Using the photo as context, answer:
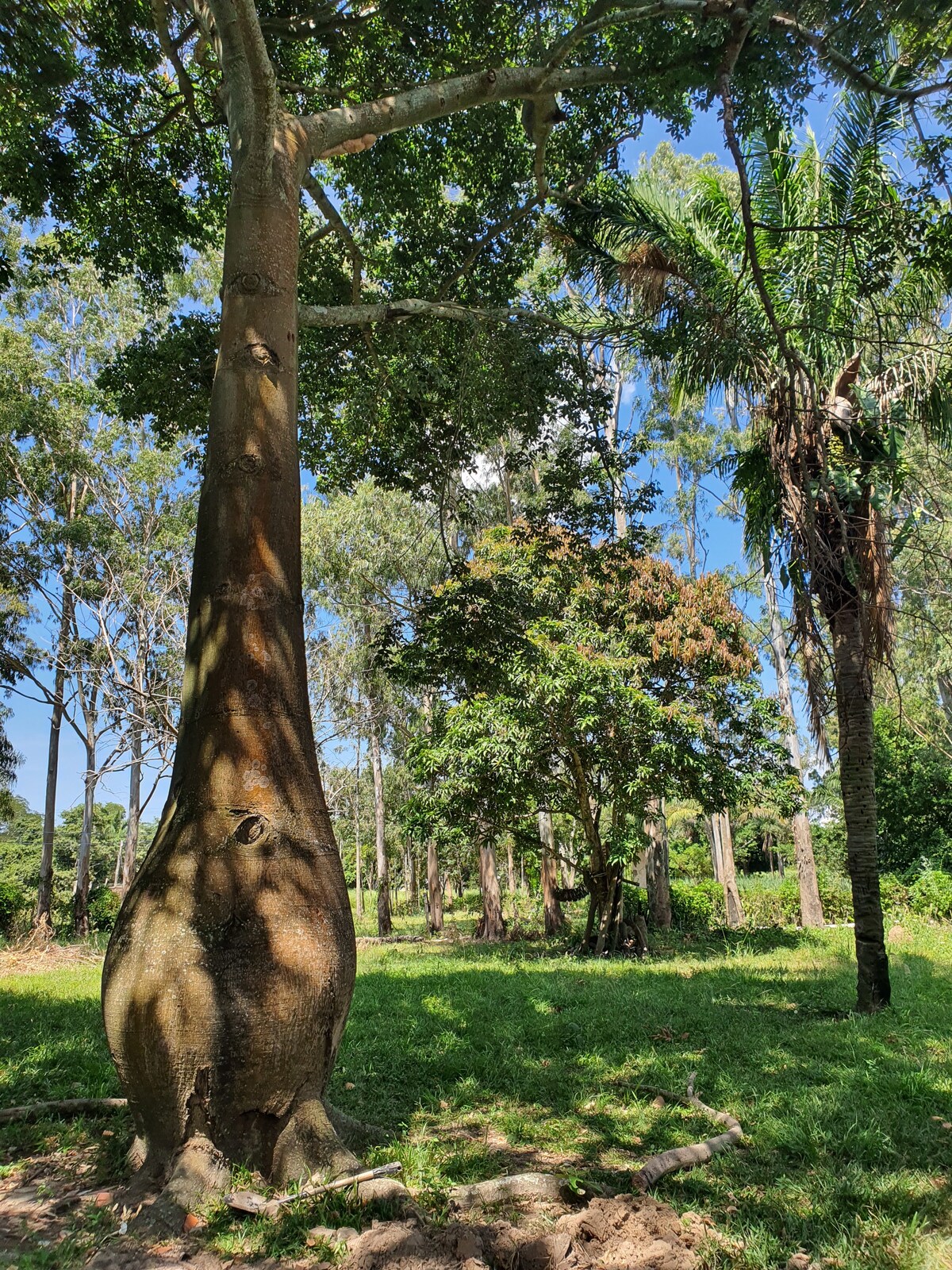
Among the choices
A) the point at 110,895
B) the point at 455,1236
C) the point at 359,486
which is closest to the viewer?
the point at 455,1236

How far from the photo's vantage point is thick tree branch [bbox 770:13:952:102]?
2.63m

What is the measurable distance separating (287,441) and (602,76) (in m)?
3.54

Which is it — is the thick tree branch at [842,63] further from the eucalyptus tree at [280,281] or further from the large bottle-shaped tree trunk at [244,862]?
the large bottle-shaped tree trunk at [244,862]

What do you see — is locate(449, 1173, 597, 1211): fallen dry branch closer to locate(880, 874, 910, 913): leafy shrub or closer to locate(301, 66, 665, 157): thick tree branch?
locate(301, 66, 665, 157): thick tree branch

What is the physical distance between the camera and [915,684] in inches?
1027

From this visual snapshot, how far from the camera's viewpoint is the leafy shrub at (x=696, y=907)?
1952 cm

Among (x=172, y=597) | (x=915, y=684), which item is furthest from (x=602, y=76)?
(x=915, y=684)

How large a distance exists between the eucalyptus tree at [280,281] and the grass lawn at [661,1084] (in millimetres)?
708

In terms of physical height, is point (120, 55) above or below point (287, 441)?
above

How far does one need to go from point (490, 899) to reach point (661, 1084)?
14240 millimetres

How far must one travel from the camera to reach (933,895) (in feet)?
55.1

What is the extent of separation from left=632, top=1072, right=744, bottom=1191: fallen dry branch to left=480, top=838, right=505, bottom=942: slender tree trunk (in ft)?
47.7

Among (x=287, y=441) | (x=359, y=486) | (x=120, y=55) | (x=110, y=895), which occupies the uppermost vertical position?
(x=359, y=486)

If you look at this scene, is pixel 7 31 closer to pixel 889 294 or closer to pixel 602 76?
pixel 602 76
